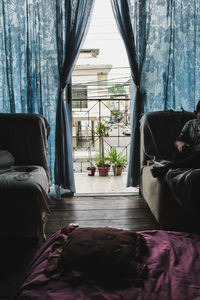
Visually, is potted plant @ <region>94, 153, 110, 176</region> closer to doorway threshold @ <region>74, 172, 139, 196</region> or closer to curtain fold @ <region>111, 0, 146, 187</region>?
doorway threshold @ <region>74, 172, 139, 196</region>

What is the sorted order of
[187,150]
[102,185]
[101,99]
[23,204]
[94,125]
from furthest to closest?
[94,125] < [101,99] < [102,185] < [187,150] < [23,204]

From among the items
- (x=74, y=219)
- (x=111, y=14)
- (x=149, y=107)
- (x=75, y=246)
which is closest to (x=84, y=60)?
(x=111, y=14)

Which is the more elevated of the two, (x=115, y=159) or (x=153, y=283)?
(x=153, y=283)

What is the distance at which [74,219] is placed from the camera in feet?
7.02

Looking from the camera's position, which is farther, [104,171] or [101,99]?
[101,99]

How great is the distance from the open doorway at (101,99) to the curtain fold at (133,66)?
0.54 feet

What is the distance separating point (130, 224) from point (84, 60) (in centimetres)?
613

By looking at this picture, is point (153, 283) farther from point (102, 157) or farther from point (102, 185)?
point (102, 157)

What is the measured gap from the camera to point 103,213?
2252 mm

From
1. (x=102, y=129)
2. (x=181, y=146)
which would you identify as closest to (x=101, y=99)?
(x=102, y=129)

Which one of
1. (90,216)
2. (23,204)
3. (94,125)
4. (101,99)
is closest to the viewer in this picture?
(23,204)

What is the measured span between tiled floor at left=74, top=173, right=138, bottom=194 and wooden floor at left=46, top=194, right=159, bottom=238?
0.19 meters

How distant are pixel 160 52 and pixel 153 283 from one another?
96.2 inches

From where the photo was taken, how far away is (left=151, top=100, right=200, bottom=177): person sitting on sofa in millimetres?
1797
